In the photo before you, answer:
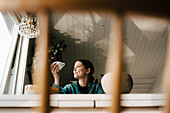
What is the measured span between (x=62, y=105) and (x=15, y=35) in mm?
2409

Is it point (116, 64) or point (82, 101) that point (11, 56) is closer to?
point (82, 101)

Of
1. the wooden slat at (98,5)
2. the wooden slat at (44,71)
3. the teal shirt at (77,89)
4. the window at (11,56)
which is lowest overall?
the wooden slat at (44,71)

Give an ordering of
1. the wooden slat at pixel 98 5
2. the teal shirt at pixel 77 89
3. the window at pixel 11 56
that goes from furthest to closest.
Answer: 1. the window at pixel 11 56
2. the teal shirt at pixel 77 89
3. the wooden slat at pixel 98 5

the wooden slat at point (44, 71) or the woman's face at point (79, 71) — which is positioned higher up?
the woman's face at point (79, 71)

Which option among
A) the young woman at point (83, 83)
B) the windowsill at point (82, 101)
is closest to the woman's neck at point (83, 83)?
the young woman at point (83, 83)

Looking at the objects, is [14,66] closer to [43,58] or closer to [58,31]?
[58,31]

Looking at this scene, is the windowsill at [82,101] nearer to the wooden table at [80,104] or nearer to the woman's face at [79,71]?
the wooden table at [80,104]

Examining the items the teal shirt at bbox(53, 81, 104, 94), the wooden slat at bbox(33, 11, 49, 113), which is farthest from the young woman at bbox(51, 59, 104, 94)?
the wooden slat at bbox(33, 11, 49, 113)

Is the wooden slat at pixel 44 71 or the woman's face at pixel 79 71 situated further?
the woman's face at pixel 79 71

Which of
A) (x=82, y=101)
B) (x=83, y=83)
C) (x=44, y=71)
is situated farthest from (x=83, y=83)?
(x=44, y=71)

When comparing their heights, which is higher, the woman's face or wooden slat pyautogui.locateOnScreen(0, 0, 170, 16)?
the woman's face

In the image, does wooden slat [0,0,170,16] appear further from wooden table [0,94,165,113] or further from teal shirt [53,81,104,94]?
teal shirt [53,81,104,94]

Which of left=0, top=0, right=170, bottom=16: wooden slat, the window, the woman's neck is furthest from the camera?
the window

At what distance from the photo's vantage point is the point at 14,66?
9.23ft
